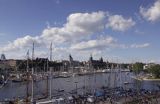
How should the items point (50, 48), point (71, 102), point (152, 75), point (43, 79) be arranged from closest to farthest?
point (71, 102)
point (50, 48)
point (43, 79)
point (152, 75)

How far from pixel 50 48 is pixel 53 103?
3337 centimetres

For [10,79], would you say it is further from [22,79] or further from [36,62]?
[36,62]

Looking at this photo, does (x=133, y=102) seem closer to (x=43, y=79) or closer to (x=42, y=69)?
(x=43, y=79)

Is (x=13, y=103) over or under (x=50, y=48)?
under

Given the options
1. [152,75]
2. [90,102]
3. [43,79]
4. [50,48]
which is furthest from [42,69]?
[90,102]

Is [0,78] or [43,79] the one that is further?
[43,79]

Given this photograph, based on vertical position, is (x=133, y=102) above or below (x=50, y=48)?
below

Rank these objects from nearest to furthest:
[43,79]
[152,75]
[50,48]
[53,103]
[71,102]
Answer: [53,103] < [71,102] < [50,48] < [43,79] < [152,75]

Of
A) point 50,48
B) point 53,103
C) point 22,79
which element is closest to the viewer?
→ point 53,103

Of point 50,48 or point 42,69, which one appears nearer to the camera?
point 50,48

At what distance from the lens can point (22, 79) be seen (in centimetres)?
14825

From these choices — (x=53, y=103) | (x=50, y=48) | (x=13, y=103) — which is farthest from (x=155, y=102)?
(x=50, y=48)

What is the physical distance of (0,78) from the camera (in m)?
148

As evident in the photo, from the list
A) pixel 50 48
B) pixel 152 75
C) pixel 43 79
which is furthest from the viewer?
pixel 152 75
